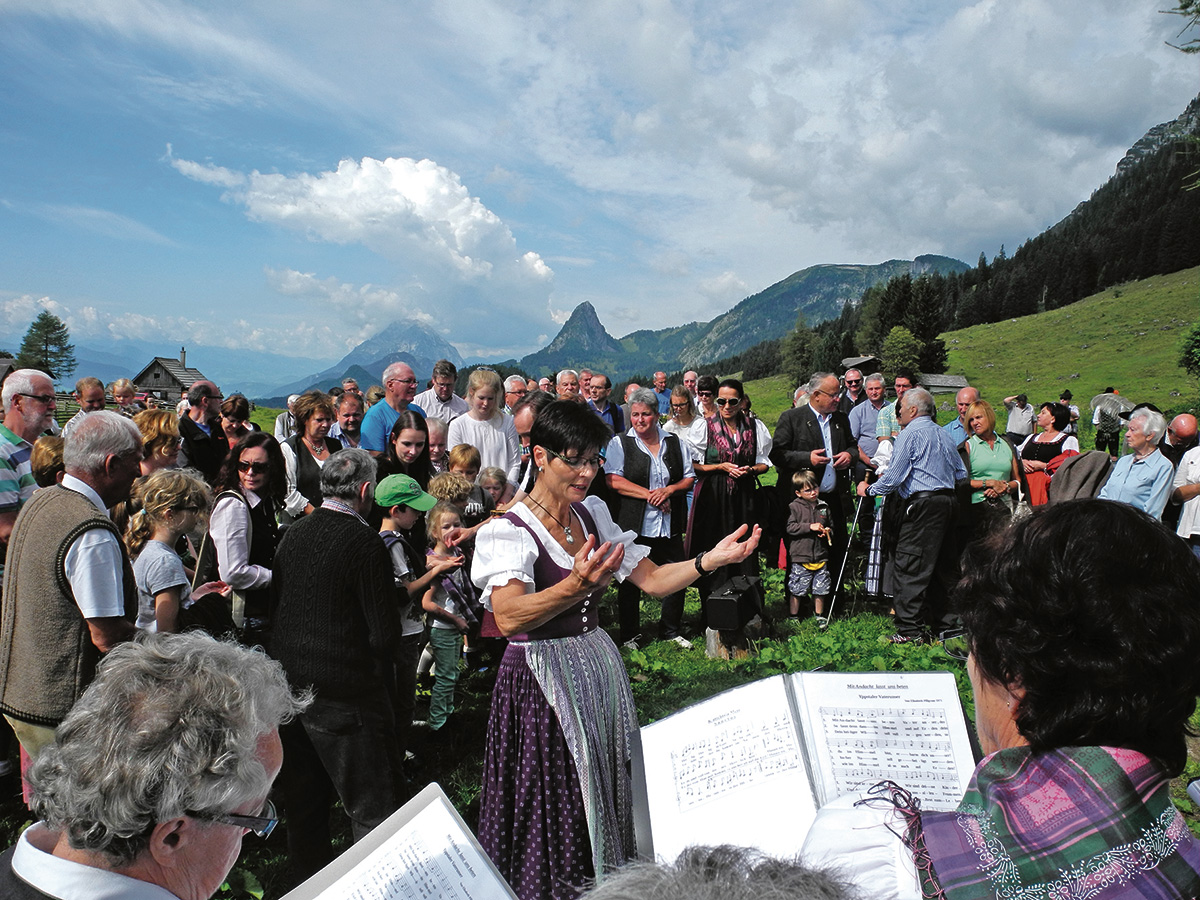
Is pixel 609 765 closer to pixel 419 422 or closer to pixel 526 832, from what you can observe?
pixel 526 832

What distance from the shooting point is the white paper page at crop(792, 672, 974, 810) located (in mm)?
1686

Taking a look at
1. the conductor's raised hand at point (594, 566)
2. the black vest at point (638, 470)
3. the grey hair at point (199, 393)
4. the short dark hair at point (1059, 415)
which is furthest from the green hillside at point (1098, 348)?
the conductor's raised hand at point (594, 566)

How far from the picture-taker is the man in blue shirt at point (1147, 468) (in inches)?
249

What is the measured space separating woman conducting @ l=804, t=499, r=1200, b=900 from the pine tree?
98386 mm

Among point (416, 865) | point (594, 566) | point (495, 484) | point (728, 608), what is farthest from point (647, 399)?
point (416, 865)

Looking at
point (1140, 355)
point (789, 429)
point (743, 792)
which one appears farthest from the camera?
point (1140, 355)

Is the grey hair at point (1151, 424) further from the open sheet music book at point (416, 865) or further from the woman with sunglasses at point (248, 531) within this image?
the woman with sunglasses at point (248, 531)

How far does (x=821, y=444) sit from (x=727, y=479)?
1219 millimetres

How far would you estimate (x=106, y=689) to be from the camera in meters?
1.46

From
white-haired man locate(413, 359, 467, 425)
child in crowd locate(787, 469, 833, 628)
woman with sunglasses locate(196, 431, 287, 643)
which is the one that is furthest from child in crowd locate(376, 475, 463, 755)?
child in crowd locate(787, 469, 833, 628)

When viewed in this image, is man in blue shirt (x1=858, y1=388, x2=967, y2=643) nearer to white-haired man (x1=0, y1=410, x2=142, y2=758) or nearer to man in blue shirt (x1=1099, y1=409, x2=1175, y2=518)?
man in blue shirt (x1=1099, y1=409, x2=1175, y2=518)

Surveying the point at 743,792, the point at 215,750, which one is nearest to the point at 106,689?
the point at 215,750

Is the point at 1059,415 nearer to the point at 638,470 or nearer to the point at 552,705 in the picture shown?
the point at 638,470

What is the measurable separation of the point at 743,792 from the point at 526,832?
4.61 feet
